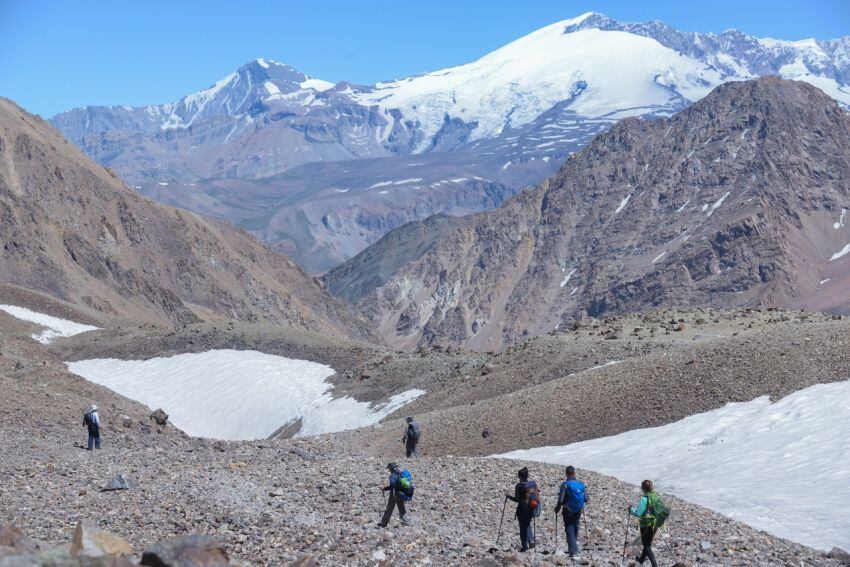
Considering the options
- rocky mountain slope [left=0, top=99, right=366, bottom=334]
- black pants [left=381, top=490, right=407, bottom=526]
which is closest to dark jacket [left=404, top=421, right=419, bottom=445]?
black pants [left=381, top=490, right=407, bottom=526]

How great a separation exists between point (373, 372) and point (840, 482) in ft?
90.7

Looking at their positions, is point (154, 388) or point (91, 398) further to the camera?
point (154, 388)

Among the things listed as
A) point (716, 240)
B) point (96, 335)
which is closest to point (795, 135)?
point (716, 240)

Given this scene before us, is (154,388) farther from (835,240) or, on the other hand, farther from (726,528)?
(835,240)

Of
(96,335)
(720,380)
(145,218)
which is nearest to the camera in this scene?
(720,380)

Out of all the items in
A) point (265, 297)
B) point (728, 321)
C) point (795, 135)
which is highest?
point (795, 135)

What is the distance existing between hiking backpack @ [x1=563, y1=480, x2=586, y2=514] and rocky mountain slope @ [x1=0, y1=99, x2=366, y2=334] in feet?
259

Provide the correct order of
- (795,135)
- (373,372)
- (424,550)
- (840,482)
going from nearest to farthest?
(424,550) < (840,482) < (373,372) < (795,135)

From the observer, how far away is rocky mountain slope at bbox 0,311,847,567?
566 inches

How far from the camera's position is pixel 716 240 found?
16975cm

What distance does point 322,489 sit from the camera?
59.5 ft

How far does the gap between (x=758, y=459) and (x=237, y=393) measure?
29.7m

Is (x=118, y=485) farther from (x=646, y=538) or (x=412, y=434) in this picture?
(x=412, y=434)

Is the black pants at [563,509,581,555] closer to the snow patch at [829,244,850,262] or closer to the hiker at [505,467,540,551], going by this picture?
the hiker at [505,467,540,551]
